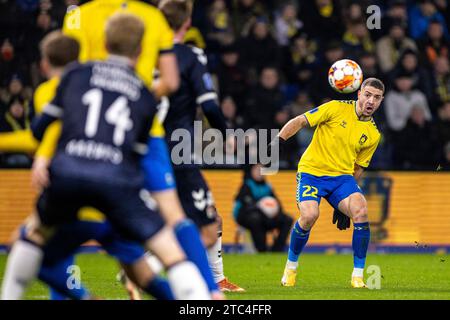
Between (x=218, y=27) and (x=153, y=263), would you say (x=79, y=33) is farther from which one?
(x=218, y=27)

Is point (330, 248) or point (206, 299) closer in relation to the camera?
point (206, 299)

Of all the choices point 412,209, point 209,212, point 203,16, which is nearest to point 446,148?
point 412,209

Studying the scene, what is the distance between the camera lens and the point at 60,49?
7.39 meters

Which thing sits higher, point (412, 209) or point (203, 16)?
point (203, 16)

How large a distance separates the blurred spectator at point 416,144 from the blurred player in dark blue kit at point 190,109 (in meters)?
10.6

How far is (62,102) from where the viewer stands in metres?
6.50

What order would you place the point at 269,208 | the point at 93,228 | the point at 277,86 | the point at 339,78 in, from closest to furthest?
1. the point at 93,228
2. the point at 339,78
3. the point at 269,208
4. the point at 277,86

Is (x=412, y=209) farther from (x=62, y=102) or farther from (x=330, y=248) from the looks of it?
(x=62, y=102)

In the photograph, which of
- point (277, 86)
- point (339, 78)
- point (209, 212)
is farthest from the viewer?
point (277, 86)

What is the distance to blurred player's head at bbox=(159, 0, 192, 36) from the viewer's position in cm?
819

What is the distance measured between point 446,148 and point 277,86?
3.03 m

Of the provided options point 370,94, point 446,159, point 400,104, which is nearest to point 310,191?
point 370,94

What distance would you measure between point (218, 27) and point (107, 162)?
13.4 metres

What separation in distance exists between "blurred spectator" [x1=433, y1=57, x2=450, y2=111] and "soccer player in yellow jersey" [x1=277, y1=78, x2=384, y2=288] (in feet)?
26.3
